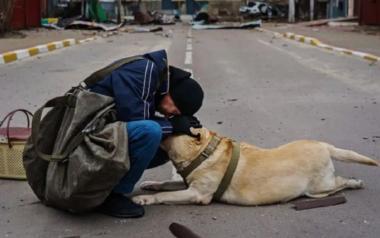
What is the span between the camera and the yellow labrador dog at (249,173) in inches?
177

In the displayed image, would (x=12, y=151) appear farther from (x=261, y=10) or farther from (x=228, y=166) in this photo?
(x=261, y=10)

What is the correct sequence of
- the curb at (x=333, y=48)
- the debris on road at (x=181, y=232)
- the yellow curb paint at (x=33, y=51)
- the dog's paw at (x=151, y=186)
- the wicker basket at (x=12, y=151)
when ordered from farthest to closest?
the yellow curb paint at (x=33, y=51)
the curb at (x=333, y=48)
the wicker basket at (x=12, y=151)
the dog's paw at (x=151, y=186)
the debris on road at (x=181, y=232)

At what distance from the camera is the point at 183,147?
4.46 metres

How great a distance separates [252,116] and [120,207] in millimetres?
4177

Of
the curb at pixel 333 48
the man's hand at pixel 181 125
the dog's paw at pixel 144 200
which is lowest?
the dog's paw at pixel 144 200

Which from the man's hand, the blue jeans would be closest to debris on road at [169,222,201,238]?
the blue jeans

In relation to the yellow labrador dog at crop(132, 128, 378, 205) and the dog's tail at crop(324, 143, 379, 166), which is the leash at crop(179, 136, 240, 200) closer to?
the yellow labrador dog at crop(132, 128, 378, 205)

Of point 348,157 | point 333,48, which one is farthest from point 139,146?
point 333,48

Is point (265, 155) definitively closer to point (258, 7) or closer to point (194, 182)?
point (194, 182)

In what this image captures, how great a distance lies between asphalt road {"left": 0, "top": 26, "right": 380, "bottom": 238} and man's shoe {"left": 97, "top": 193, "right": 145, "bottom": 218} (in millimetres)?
46

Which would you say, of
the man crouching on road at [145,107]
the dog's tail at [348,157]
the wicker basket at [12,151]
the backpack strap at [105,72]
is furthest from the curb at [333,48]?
the backpack strap at [105,72]

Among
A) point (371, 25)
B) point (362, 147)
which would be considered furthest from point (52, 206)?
point (371, 25)

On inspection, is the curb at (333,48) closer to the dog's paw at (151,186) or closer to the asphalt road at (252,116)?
the asphalt road at (252,116)

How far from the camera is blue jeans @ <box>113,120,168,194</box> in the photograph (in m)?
4.16
